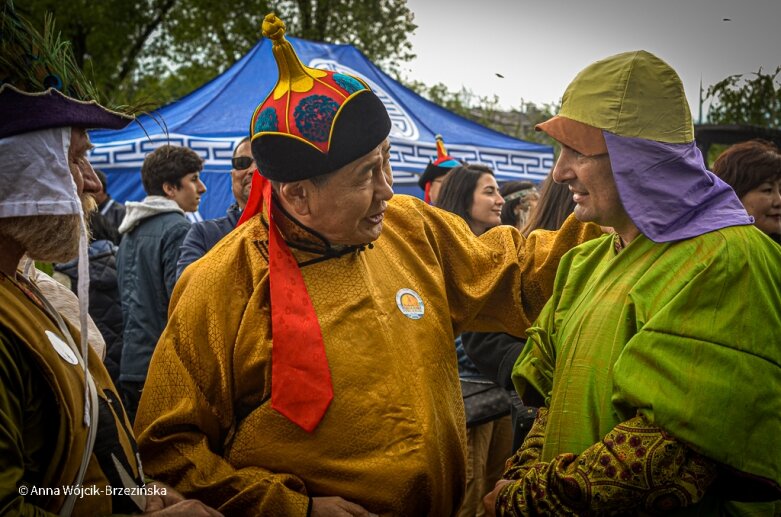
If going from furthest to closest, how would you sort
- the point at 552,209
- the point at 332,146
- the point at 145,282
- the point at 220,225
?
the point at 145,282 < the point at 220,225 < the point at 552,209 < the point at 332,146

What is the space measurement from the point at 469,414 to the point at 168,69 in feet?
70.2

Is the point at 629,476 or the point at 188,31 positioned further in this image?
the point at 188,31

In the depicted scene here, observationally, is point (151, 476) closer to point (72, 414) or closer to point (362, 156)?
point (72, 414)

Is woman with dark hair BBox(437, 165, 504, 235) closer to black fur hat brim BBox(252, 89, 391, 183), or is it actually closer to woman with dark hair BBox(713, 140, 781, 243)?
woman with dark hair BBox(713, 140, 781, 243)

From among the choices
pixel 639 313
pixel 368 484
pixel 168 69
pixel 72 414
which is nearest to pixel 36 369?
pixel 72 414

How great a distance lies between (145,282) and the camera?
16.0 ft

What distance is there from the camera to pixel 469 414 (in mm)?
4074

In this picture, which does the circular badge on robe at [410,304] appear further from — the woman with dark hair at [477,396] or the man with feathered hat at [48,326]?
the woman with dark hair at [477,396]

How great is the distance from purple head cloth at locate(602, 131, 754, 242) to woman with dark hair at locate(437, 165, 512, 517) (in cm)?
210

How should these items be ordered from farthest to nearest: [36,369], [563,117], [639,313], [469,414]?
[469,414] < [563,117] < [639,313] < [36,369]

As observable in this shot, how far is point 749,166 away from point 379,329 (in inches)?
92.3

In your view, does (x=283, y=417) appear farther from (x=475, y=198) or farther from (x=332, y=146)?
(x=475, y=198)

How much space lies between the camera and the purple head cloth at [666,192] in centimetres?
212

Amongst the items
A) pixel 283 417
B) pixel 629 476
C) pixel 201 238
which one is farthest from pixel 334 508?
pixel 201 238
